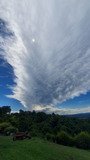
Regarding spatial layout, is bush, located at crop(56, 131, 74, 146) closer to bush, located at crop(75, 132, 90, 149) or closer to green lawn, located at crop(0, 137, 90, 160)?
bush, located at crop(75, 132, 90, 149)

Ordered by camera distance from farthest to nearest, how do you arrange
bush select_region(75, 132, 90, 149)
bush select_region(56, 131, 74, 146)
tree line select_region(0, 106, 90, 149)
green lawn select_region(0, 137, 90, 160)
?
tree line select_region(0, 106, 90, 149) < bush select_region(56, 131, 74, 146) < bush select_region(75, 132, 90, 149) < green lawn select_region(0, 137, 90, 160)

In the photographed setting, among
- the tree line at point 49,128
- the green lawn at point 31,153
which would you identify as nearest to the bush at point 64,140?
the tree line at point 49,128

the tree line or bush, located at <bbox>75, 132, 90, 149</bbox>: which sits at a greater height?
the tree line

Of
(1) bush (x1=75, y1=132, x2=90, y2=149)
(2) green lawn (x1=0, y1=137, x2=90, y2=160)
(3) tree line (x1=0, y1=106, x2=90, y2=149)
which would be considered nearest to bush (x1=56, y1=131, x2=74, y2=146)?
(3) tree line (x1=0, y1=106, x2=90, y2=149)

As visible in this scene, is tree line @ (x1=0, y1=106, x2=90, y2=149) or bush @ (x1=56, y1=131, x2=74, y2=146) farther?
tree line @ (x1=0, y1=106, x2=90, y2=149)

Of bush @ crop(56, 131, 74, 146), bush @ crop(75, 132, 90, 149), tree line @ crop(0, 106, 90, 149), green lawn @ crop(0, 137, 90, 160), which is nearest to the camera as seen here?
green lawn @ crop(0, 137, 90, 160)

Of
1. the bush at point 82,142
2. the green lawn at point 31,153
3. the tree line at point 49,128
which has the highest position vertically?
the tree line at point 49,128

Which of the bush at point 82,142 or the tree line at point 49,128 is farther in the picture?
the tree line at point 49,128

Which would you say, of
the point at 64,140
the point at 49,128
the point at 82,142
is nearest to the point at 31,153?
the point at 64,140

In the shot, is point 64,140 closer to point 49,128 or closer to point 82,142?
point 82,142

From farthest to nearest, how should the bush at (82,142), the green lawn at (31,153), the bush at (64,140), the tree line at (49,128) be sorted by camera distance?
1. the tree line at (49,128)
2. the bush at (64,140)
3. the bush at (82,142)
4. the green lawn at (31,153)

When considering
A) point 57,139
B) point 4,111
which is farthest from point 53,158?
point 4,111

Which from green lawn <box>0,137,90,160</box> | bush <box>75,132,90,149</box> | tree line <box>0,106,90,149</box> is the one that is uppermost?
tree line <box>0,106,90,149</box>

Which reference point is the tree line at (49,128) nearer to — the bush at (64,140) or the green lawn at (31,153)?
the bush at (64,140)
